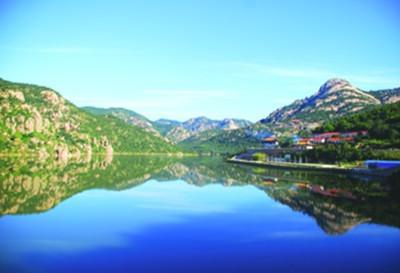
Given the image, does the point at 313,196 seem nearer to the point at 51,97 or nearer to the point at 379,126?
the point at 379,126

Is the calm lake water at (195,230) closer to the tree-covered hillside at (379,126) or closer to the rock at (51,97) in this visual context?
the tree-covered hillside at (379,126)

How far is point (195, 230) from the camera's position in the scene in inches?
988

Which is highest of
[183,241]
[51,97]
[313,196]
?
[51,97]

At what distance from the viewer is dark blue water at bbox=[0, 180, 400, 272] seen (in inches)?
709

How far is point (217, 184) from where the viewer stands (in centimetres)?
5638

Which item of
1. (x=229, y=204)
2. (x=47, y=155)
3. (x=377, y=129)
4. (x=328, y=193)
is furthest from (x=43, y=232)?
(x=47, y=155)

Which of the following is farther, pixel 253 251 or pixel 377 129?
pixel 377 129

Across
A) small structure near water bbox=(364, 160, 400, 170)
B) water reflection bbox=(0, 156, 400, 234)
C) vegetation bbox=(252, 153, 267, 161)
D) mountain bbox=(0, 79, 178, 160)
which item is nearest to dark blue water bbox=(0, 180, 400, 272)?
water reflection bbox=(0, 156, 400, 234)

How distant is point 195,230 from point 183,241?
112 inches

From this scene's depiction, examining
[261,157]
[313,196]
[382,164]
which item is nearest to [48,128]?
[261,157]

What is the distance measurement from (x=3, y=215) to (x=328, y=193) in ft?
98.5

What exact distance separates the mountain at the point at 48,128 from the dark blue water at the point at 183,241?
3429 inches

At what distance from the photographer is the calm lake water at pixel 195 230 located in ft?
60.2

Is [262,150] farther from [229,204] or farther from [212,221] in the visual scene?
[212,221]
